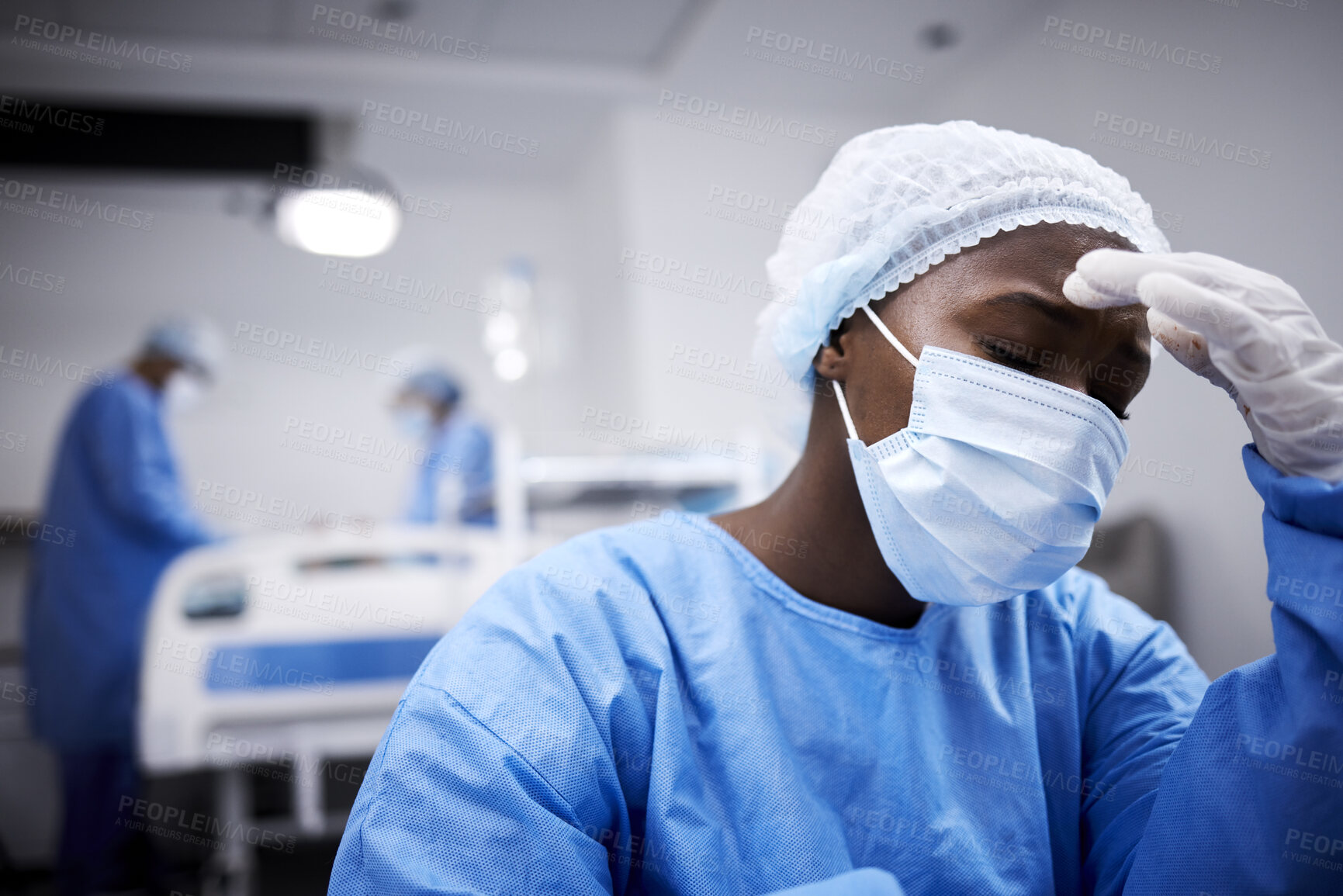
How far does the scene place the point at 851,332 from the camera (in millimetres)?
917

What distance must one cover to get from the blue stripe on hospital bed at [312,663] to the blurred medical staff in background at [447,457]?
708 mm

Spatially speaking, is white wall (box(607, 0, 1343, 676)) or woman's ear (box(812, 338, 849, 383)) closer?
woman's ear (box(812, 338, 849, 383))

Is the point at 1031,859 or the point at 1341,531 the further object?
the point at 1031,859

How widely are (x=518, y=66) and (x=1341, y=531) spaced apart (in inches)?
144

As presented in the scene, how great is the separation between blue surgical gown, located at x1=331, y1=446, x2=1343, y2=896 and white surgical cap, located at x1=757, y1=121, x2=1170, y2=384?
0.82ft

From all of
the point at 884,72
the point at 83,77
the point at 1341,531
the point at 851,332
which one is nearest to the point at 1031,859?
the point at 1341,531

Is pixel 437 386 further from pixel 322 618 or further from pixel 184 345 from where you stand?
pixel 322 618

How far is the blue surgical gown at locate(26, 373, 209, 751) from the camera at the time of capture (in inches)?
106

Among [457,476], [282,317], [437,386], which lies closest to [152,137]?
[282,317]

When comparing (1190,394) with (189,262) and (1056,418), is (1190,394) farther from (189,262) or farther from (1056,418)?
(189,262)

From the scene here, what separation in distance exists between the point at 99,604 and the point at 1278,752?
2.92 m

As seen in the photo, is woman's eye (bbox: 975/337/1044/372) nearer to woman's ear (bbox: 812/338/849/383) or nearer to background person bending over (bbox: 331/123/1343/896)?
background person bending over (bbox: 331/123/1343/896)

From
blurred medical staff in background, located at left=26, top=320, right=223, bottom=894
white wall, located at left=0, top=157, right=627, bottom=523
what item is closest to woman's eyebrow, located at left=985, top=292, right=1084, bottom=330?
blurred medical staff in background, located at left=26, top=320, right=223, bottom=894

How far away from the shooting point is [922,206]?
87 cm
